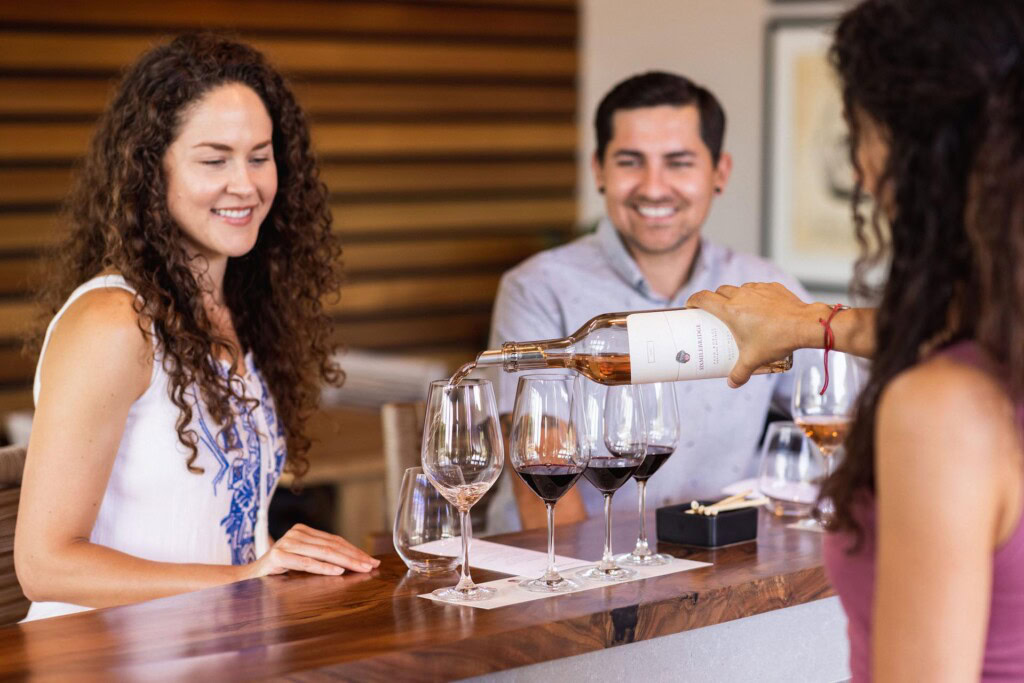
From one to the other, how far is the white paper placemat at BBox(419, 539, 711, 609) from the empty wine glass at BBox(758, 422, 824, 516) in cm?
41

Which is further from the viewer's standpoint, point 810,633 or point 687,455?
point 687,455

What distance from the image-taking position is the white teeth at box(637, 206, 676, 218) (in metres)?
3.04

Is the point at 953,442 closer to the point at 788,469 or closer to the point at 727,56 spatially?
the point at 788,469

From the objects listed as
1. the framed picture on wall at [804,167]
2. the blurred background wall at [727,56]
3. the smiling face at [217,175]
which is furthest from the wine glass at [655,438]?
the blurred background wall at [727,56]

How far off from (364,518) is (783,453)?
81.3 inches

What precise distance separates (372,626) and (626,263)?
1625mm

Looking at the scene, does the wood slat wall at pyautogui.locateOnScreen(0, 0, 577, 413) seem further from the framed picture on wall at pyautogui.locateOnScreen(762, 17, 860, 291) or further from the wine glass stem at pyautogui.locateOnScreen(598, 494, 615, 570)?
the wine glass stem at pyautogui.locateOnScreen(598, 494, 615, 570)

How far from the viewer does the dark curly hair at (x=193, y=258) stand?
2289mm

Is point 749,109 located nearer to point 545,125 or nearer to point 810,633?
point 545,125

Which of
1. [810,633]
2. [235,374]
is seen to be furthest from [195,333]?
[810,633]

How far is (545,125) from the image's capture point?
6.50 metres

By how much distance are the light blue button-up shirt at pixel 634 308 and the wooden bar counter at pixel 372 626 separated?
936mm

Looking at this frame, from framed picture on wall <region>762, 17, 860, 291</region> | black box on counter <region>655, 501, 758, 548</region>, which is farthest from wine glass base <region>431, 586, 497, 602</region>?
framed picture on wall <region>762, 17, 860, 291</region>

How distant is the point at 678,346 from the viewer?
1706 millimetres
